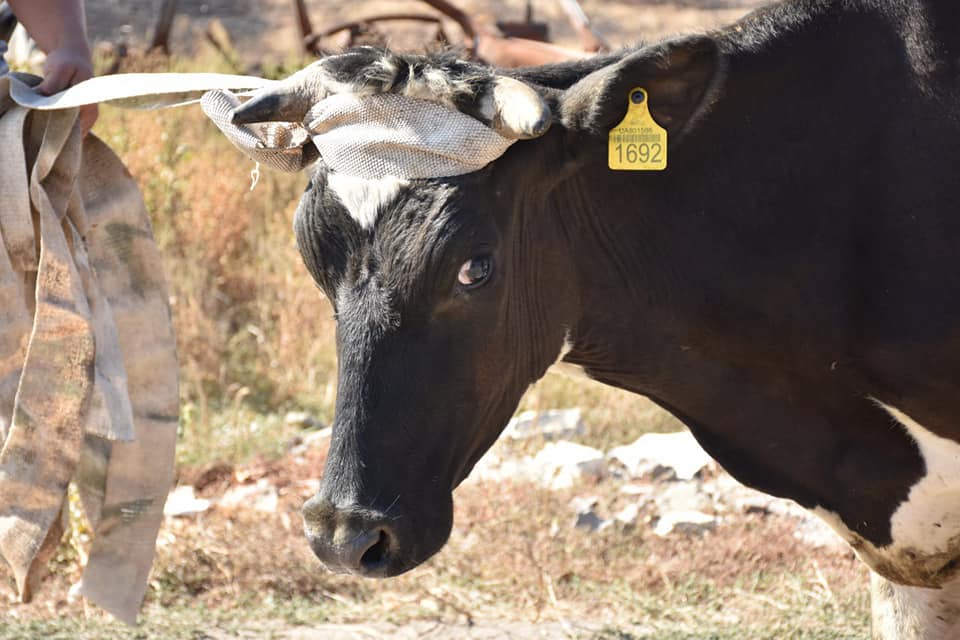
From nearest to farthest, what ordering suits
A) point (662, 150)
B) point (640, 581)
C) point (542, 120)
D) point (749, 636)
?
point (542, 120) < point (662, 150) < point (749, 636) < point (640, 581)

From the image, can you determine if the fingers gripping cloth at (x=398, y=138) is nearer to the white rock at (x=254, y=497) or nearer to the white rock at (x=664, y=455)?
the white rock at (x=254, y=497)

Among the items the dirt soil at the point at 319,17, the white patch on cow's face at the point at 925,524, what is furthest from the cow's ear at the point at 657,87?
the dirt soil at the point at 319,17

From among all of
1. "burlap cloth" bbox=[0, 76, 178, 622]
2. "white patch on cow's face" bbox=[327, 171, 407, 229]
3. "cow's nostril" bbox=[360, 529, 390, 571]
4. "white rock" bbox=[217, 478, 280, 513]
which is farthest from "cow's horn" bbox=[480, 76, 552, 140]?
"white rock" bbox=[217, 478, 280, 513]

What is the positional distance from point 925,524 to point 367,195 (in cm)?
153

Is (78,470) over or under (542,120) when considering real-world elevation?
under

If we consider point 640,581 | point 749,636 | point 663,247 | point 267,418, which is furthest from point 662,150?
point 267,418

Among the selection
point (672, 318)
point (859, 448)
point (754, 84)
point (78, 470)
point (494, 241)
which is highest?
point (754, 84)

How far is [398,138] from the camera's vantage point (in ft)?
9.18

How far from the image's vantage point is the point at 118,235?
3770 millimetres

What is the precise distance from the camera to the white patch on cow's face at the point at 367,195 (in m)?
2.80

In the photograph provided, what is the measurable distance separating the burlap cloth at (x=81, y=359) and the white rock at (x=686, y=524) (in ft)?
7.68

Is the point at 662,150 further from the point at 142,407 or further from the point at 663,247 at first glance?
the point at 142,407

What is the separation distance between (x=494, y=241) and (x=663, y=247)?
45cm

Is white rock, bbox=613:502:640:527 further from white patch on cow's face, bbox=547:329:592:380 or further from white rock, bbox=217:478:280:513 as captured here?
white patch on cow's face, bbox=547:329:592:380
